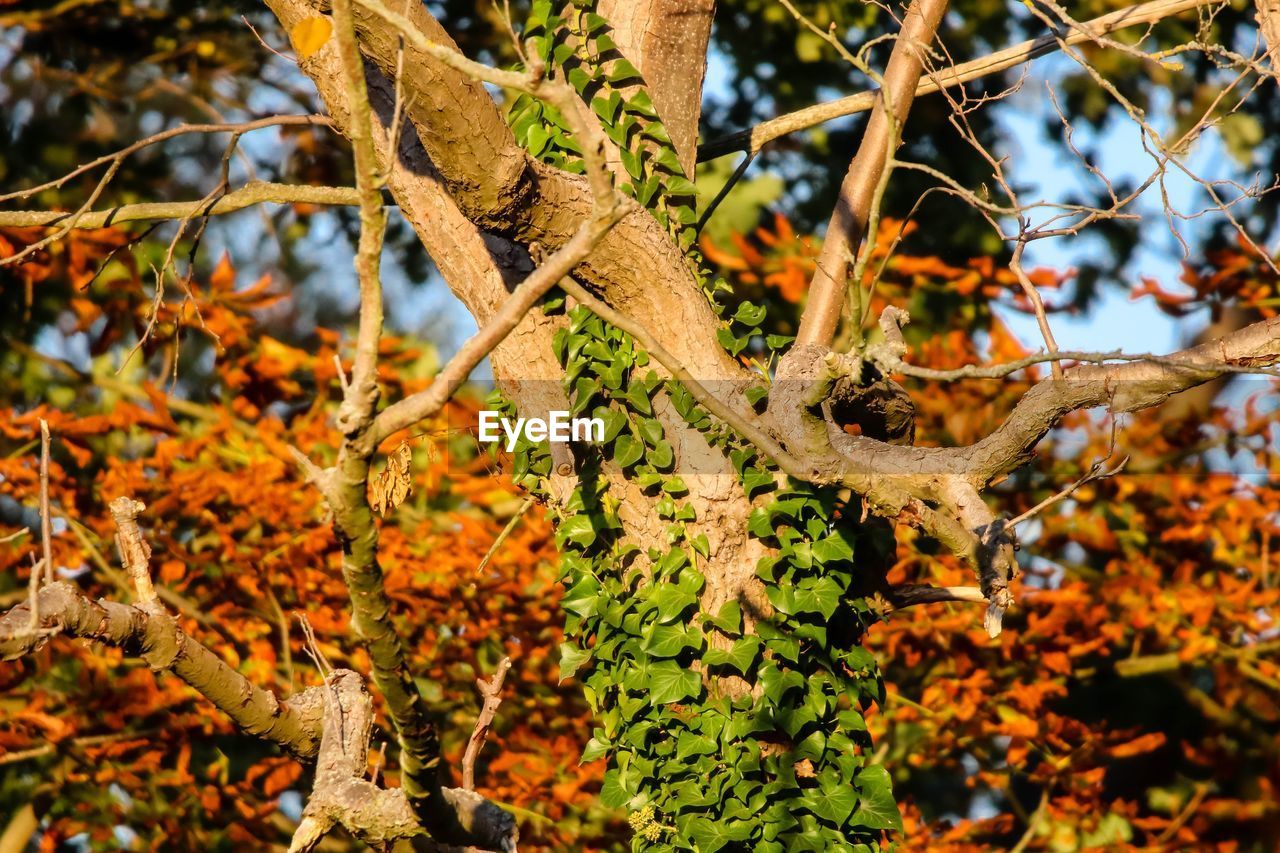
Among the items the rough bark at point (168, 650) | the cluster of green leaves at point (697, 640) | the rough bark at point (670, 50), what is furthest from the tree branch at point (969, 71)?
the rough bark at point (168, 650)

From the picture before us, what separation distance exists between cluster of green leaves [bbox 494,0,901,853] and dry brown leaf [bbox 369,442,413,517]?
336mm

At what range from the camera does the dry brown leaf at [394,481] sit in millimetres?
3787

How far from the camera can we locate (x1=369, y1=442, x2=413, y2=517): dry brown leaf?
3.79 metres

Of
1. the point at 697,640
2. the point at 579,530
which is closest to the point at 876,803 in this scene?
the point at 697,640

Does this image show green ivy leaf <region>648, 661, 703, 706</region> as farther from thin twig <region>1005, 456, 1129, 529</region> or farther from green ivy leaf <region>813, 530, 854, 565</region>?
thin twig <region>1005, 456, 1129, 529</region>

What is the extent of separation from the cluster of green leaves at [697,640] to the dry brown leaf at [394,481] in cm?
34

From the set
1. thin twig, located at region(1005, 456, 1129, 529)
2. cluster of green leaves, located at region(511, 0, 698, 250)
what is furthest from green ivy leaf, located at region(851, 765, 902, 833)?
cluster of green leaves, located at region(511, 0, 698, 250)

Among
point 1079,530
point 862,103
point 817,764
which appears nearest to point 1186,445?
point 1079,530

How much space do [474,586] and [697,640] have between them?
1957mm

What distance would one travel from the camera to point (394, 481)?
3.80 metres

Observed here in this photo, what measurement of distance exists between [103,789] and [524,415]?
11.8 ft

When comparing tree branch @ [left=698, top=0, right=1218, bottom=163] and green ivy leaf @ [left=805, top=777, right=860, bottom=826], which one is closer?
green ivy leaf @ [left=805, top=777, right=860, bottom=826]

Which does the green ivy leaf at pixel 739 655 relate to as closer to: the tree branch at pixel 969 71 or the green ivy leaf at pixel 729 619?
the green ivy leaf at pixel 729 619

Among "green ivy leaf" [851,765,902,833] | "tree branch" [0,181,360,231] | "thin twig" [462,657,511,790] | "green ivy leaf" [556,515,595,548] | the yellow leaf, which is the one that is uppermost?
"tree branch" [0,181,360,231]
